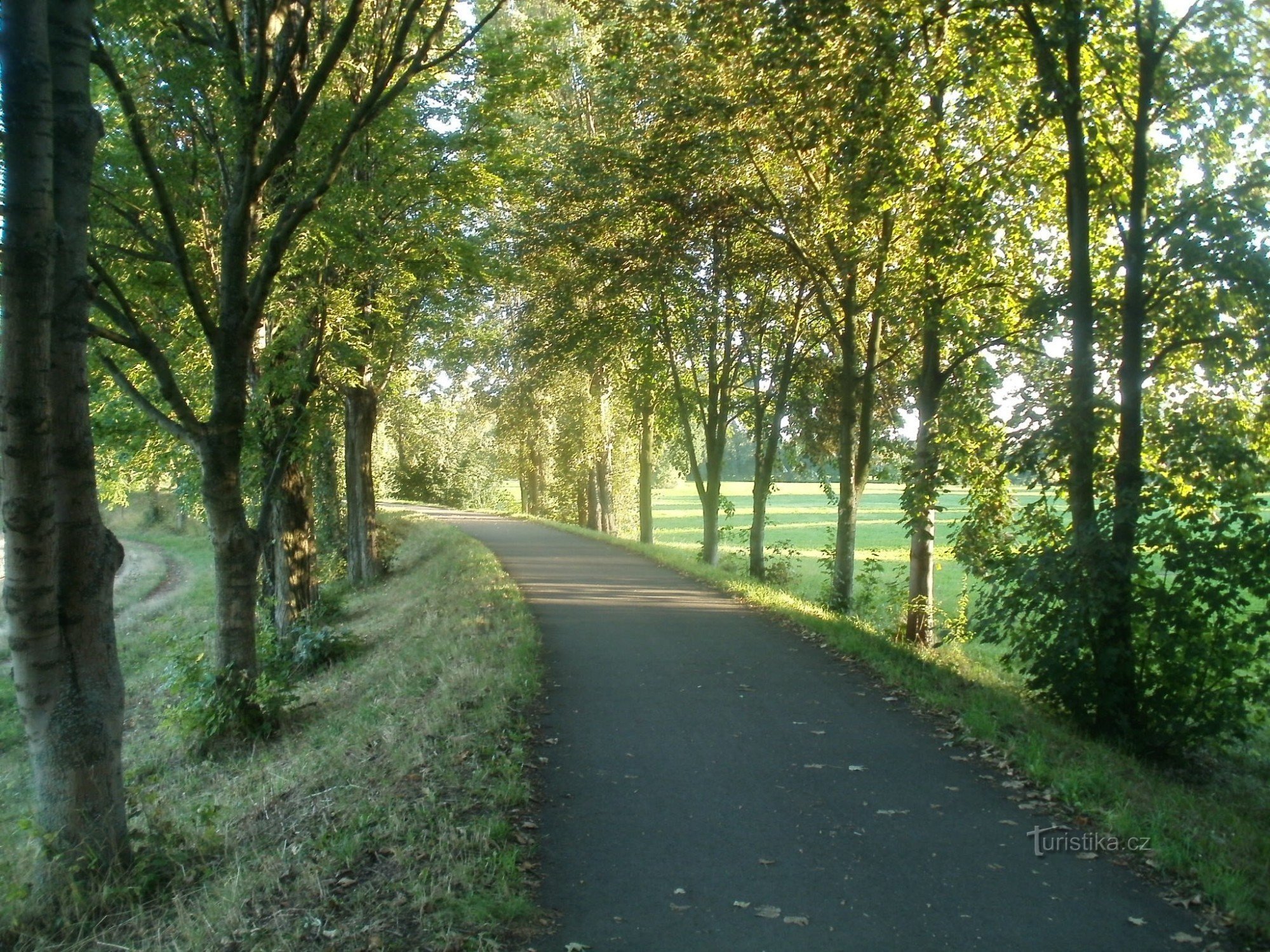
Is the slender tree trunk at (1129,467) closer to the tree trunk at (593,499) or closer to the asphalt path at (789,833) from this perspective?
the asphalt path at (789,833)

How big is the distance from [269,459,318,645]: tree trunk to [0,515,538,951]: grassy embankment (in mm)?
4443

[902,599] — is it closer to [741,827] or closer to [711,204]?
[711,204]

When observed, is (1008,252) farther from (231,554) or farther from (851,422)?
(231,554)

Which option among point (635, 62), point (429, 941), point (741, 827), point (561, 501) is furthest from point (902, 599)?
point (561, 501)

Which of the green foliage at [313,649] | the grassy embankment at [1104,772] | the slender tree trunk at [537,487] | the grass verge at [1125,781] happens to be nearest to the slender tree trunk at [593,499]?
the slender tree trunk at [537,487]

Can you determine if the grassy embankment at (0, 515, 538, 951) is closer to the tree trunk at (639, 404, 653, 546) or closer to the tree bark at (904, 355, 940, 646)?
the tree bark at (904, 355, 940, 646)

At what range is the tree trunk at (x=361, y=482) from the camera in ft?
72.4

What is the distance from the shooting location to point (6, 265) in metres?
5.29

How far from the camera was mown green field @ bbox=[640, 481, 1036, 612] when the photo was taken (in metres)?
20.7

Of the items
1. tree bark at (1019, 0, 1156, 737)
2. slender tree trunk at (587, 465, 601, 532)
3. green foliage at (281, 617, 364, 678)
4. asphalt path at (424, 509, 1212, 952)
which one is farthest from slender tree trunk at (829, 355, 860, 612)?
slender tree trunk at (587, 465, 601, 532)

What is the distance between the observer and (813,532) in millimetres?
53594

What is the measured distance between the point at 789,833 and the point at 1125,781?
8.01 ft

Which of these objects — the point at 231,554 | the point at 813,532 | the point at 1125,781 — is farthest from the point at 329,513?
the point at 813,532

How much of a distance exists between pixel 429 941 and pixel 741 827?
6.94 ft
